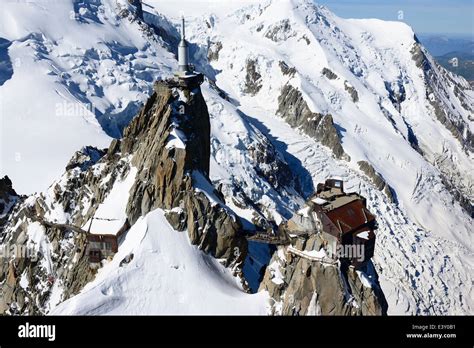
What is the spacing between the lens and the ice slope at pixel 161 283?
135 ft

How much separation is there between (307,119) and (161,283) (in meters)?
115

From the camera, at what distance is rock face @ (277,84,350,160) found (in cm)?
14475

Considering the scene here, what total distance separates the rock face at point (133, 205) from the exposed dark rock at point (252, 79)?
378 feet

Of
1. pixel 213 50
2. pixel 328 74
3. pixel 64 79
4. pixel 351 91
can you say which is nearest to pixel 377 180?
pixel 351 91

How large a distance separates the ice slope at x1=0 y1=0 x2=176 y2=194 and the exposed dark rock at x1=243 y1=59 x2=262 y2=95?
34986 mm

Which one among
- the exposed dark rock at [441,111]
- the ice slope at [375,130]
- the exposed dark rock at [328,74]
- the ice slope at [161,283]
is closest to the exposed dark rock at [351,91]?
the ice slope at [375,130]

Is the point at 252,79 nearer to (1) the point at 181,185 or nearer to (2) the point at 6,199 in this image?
(2) the point at 6,199

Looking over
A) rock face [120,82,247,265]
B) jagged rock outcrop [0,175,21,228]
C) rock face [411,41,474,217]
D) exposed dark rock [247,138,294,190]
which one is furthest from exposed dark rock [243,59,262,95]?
rock face [120,82,247,265]

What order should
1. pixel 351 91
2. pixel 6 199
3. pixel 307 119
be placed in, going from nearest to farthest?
pixel 6 199, pixel 307 119, pixel 351 91

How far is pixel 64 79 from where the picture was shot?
4451 inches

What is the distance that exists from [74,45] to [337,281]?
109 metres

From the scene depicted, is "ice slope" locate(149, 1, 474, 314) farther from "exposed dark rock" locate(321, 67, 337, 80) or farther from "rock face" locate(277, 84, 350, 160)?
"rock face" locate(277, 84, 350, 160)

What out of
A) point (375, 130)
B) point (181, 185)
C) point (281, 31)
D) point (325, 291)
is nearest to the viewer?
point (325, 291)
